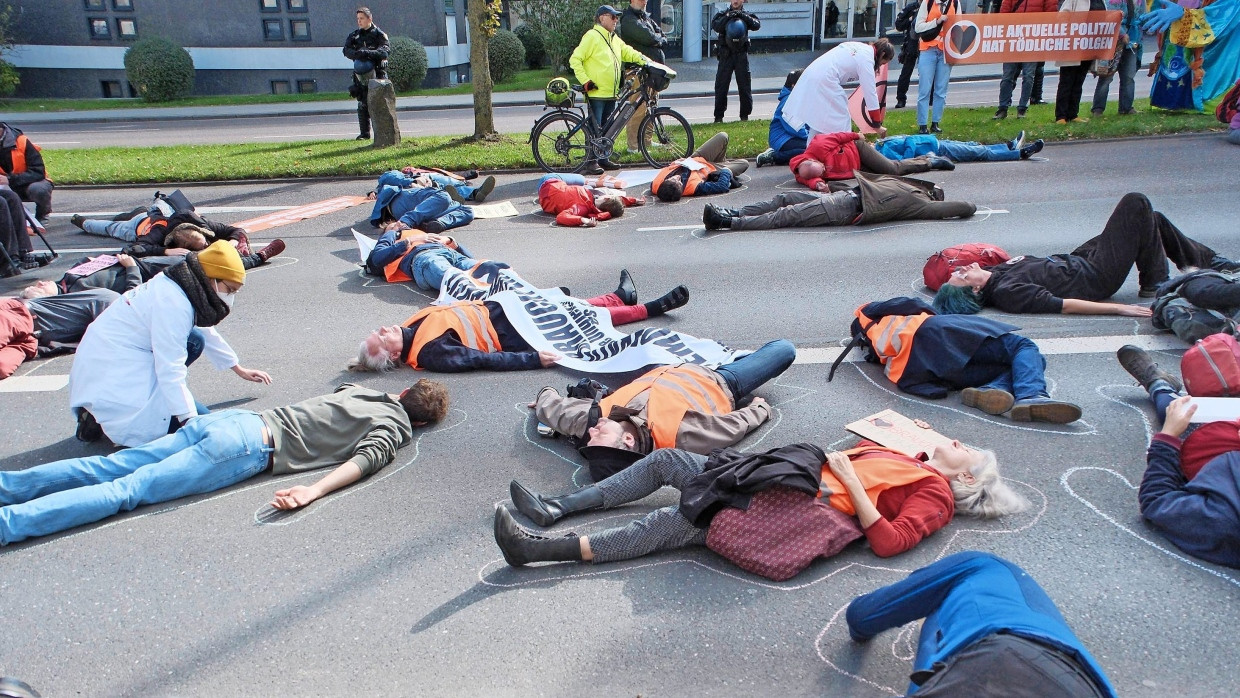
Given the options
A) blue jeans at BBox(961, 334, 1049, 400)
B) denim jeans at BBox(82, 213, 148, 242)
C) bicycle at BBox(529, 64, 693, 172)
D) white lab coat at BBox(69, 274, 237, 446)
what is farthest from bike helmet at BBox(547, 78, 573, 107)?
blue jeans at BBox(961, 334, 1049, 400)

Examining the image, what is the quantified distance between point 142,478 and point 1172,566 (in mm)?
4753

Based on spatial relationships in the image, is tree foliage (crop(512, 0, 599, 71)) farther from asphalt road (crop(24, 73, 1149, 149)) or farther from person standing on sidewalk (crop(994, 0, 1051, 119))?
person standing on sidewalk (crop(994, 0, 1051, 119))

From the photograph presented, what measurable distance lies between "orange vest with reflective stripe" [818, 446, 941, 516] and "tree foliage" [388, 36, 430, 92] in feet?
77.6

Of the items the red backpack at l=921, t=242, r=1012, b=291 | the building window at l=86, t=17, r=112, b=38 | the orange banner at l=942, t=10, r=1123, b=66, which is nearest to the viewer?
the red backpack at l=921, t=242, r=1012, b=291

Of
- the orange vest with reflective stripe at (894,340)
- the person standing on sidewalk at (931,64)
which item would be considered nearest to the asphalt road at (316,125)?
the person standing on sidewalk at (931,64)

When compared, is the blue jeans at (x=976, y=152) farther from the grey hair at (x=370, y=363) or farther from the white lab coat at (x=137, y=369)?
the white lab coat at (x=137, y=369)

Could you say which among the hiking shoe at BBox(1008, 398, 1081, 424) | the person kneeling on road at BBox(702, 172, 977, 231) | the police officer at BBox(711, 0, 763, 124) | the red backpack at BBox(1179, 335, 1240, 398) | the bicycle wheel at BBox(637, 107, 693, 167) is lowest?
→ the hiking shoe at BBox(1008, 398, 1081, 424)

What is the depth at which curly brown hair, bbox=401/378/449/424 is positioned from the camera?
16.5 feet

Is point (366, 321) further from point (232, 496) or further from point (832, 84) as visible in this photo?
point (832, 84)

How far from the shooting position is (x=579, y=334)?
617cm

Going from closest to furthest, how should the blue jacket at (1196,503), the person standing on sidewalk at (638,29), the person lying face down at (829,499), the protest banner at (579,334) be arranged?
the blue jacket at (1196,503) → the person lying face down at (829,499) → the protest banner at (579,334) → the person standing on sidewalk at (638,29)

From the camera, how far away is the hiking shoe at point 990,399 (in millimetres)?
4750

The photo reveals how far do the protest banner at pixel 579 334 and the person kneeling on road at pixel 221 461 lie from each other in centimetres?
126

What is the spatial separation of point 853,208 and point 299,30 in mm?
22498
